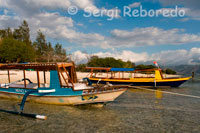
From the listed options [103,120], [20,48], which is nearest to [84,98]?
[103,120]

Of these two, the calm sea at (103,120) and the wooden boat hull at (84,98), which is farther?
the wooden boat hull at (84,98)

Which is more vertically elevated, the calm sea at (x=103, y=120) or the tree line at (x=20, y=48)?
the tree line at (x=20, y=48)

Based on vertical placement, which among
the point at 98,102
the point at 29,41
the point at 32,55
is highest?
the point at 29,41

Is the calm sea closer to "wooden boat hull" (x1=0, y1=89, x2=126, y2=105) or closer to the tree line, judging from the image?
"wooden boat hull" (x1=0, y1=89, x2=126, y2=105)

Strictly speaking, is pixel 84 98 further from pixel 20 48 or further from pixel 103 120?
pixel 20 48

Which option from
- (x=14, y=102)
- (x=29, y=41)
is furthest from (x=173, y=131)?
(x=29, y=41)

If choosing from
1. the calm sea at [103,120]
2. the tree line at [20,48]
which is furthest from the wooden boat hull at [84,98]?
the tree line at [20,48]

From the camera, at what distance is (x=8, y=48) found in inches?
1924

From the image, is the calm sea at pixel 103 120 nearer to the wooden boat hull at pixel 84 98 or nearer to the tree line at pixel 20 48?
the wooden boat hull at pixel 84 98

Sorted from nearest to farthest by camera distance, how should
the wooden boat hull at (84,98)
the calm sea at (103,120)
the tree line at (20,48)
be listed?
the calm sea at (103,120) < the wooden boat hull at (84,98) < the tree line at (20,48)

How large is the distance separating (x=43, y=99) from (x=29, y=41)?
207 feet

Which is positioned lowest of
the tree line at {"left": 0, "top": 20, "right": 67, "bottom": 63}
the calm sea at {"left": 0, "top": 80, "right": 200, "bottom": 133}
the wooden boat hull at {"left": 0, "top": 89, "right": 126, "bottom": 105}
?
the calm sea at {"left": 0, "top": 80, "right": 200, "bottom": 133}

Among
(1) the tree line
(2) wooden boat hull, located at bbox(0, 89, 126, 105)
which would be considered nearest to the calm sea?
(2) wooden boat hull, located at bbox(0, 89, 126, 105)

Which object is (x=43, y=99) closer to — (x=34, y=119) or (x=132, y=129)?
(x=34, y=119)
